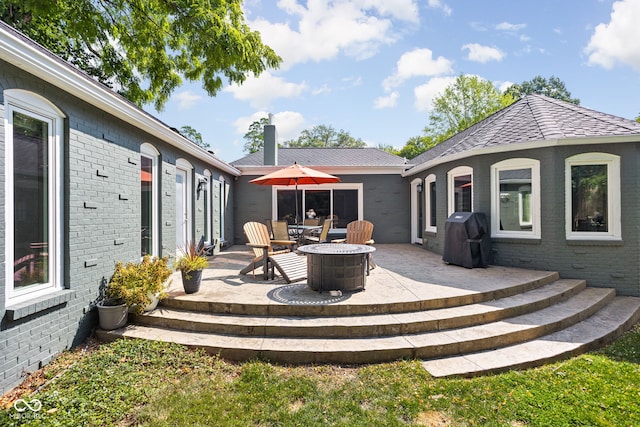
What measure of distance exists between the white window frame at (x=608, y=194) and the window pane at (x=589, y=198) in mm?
58

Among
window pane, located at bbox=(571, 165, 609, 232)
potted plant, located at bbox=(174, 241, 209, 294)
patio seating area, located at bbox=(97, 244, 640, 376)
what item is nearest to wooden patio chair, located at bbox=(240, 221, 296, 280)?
patio seating area, located at bbox=(97, 244, 640, 376)

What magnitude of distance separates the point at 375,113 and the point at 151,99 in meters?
13.5

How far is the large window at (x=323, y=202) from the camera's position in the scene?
1116cm

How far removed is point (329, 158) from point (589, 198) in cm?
892

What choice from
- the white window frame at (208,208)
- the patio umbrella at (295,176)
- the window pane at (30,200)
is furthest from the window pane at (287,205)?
the window pane at (30,200)

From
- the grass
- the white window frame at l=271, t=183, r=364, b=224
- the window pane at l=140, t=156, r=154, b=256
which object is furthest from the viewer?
the white window frame at l=271, t=183, r=364, b=224

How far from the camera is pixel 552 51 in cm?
1322

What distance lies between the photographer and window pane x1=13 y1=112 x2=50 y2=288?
2.98 m

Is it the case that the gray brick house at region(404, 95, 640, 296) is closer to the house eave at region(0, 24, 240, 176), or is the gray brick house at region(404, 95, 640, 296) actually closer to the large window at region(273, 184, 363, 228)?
the large window at region(273, 184, 363, 228)

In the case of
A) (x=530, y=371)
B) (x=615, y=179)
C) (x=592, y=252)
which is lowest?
(x=530, y=371)

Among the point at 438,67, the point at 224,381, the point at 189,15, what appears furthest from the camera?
the point at 438,67

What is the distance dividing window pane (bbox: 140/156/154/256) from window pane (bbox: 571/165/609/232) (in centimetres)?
809

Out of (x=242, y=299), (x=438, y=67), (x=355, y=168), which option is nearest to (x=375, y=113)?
(x=438, y=67)

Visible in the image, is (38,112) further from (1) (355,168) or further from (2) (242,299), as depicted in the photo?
(1) (355,168)
